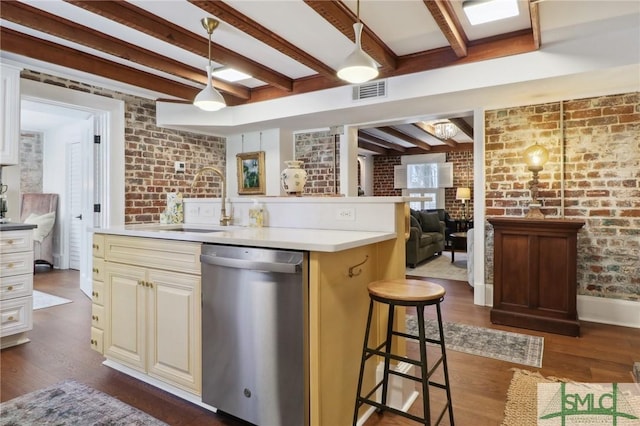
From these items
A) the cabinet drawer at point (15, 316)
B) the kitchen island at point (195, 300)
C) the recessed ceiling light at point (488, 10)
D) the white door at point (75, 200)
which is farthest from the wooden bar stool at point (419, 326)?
the white door at point (75, 200)

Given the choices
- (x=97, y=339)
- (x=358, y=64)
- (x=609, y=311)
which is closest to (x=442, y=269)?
(x=609, y=311)

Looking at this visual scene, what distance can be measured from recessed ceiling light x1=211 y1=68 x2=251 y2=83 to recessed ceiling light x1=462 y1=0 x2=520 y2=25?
220 centimetres

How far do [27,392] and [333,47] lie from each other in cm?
332

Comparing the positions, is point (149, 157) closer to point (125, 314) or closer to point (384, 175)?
point (125, 314)

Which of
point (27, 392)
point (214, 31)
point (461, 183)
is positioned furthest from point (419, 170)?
point (27, 392)

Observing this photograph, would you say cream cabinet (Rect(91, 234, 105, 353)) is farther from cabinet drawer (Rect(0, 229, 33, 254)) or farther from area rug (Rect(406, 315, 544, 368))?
area rug (Rect(406, 315, 544, 368))

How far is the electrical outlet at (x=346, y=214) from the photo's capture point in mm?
2076

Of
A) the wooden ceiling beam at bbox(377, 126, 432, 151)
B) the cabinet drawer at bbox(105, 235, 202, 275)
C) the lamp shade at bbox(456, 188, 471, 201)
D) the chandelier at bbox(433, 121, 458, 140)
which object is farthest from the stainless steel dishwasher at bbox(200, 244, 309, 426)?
the lamp shade at bbox(456, 188, 471, 201)

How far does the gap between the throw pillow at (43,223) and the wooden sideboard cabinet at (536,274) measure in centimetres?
664

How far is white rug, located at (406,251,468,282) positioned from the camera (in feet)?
17.3

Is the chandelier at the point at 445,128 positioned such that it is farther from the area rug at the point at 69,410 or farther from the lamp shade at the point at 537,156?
the area rug at the point at 69,410

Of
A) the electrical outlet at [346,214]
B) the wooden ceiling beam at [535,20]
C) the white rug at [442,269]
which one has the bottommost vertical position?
the white rug at [442,269]

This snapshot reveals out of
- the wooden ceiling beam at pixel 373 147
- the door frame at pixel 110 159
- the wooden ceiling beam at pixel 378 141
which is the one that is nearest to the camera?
the door frame at pixel 110 159

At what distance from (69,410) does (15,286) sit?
1509 millimetres
